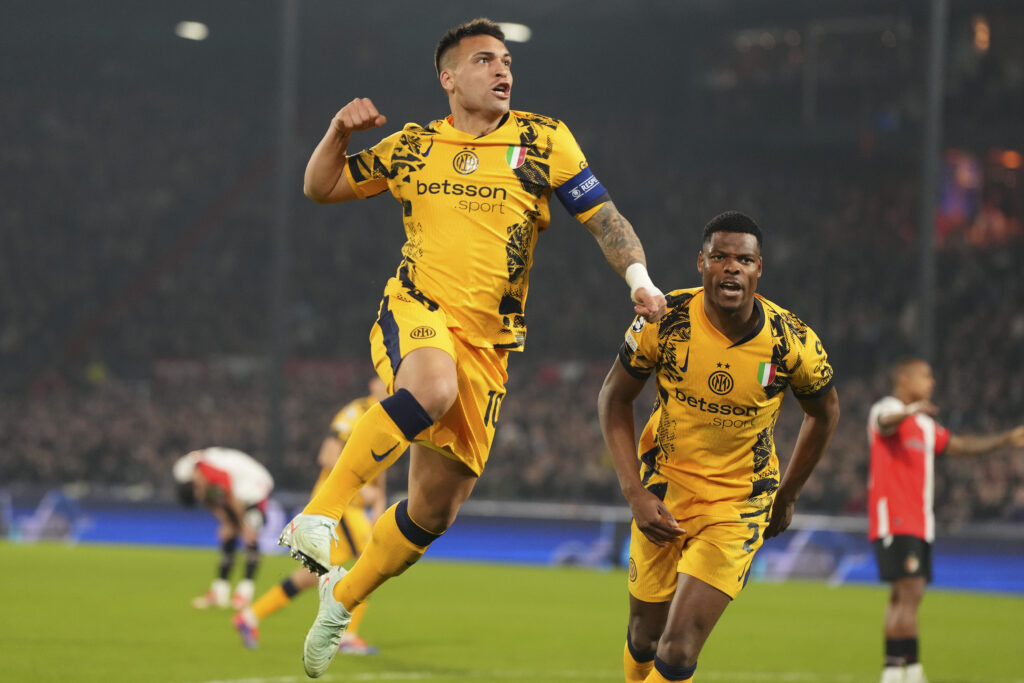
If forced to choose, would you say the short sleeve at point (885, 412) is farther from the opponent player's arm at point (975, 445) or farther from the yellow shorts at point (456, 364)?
the yellow shorts at point (456, 364)

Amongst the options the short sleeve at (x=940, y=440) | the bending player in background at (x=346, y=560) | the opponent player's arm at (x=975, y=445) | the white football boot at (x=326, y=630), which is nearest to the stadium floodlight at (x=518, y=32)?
the bending player in background at (x=346, y=560)

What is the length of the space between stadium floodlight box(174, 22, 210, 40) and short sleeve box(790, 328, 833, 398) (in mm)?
29926

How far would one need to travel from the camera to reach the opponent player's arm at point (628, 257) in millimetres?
4832

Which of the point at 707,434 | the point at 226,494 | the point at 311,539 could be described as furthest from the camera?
the point at 226,494

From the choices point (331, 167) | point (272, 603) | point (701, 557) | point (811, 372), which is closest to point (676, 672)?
point (701, 557)

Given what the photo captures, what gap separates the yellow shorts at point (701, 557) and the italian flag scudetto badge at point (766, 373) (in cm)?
59

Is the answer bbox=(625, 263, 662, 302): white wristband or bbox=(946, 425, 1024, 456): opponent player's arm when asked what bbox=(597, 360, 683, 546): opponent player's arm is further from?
bbox=(946, 425, 1024, 456): opponent player's arm

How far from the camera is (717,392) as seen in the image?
5824mm

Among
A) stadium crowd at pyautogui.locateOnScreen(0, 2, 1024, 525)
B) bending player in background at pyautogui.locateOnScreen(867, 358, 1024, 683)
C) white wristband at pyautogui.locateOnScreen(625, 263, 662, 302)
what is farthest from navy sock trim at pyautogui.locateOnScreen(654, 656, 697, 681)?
stadium crowd at pyautogui.locateOnScreen(0, 2, 1024, 525)

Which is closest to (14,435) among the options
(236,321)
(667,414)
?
(236,321)

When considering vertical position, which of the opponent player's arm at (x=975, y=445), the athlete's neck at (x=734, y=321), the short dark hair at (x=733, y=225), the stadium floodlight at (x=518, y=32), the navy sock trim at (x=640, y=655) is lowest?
the navy sock trim at (x=640, y=655)

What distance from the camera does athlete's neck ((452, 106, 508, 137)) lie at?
5.42 metres

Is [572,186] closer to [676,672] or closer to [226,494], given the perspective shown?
[676,672]

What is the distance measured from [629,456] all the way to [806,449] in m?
0.81
